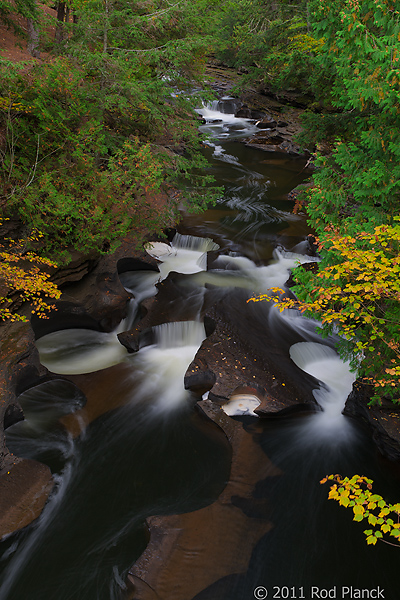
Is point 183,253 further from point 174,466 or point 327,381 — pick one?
point 174,466

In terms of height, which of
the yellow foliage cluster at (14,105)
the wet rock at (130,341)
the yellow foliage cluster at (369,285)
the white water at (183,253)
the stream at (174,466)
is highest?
the yellow foliage cluster at (14,105)

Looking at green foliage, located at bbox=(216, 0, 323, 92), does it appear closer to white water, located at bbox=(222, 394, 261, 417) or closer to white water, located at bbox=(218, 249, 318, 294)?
white water, located at bbox=(218, 249, 318, 294)

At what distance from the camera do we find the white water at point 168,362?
825 centimetres

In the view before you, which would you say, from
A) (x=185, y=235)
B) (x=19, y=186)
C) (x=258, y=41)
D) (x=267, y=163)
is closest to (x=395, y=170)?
(x=19, y=186)

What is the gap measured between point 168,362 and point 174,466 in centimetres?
275

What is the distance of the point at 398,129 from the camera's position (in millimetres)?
6191

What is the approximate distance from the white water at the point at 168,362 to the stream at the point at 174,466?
0.03m

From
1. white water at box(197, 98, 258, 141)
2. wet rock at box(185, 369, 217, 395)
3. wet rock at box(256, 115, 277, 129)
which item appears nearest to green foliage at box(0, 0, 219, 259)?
wet rock at box(185, 369, 217, 395)

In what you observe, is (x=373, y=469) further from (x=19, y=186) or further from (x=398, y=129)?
(x=19, y=186)

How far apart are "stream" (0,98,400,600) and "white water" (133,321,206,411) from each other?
0.03 metres

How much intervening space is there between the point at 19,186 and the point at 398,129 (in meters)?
7.02

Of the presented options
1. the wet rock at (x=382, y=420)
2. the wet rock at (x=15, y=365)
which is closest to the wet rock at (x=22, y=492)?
the wet rock at (x=15, y=365)

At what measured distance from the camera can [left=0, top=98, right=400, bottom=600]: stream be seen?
5.23 m

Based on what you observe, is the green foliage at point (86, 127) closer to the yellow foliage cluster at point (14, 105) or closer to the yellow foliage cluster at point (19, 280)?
the yellow foliage cluster at point (14, 105)
